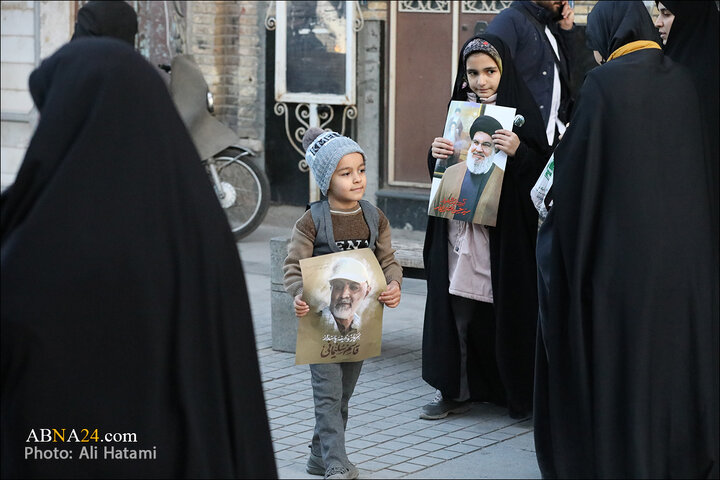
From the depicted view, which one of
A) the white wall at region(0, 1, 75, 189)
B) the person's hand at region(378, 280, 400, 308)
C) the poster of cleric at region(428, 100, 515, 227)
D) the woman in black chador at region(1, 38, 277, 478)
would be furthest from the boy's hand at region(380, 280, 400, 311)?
the white wall at region(0, 1, 75, 189)

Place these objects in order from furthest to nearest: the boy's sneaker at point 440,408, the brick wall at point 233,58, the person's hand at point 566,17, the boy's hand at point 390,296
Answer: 1. the brick wall at point 233,58
2. the person's hand at point 566,17
3. the boy's sneaker at point 440,408
4. the boy's hand at point 390,296

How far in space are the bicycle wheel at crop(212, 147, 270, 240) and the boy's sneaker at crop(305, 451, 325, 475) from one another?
17.3 ft

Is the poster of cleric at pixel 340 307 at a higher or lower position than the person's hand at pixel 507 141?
lower

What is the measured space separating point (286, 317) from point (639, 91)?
10.7 ft

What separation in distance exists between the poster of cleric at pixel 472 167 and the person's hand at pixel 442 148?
0.02m

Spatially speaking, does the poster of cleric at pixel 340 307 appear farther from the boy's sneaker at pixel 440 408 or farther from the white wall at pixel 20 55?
the white wall at pixel 20 55

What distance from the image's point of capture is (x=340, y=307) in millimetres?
4805

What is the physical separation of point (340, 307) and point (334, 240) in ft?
0.87

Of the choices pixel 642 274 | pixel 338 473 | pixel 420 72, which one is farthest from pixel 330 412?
pixel 420 72

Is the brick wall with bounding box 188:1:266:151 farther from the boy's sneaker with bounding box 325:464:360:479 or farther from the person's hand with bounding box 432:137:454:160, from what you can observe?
the boy's sneaker with bounding box 325:464:360:479

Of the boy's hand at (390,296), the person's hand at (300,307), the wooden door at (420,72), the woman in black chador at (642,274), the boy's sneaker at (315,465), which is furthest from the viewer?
the wooden door at (420,72)

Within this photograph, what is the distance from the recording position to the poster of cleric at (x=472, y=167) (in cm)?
550

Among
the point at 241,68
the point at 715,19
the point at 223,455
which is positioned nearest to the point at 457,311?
the point at 715,19

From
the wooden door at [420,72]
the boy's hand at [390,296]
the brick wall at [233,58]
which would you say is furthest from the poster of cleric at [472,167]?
the brick wall at [233,58]
